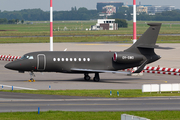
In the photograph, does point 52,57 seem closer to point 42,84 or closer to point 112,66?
point 42,84

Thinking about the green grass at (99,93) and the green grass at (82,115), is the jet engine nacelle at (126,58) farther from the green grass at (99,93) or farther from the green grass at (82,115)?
the green grass at (82,115)

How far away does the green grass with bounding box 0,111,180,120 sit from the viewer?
21828 mm

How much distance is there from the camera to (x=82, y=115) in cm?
2275

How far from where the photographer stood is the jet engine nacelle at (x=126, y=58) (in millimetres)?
39625

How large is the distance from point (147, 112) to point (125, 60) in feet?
54.1

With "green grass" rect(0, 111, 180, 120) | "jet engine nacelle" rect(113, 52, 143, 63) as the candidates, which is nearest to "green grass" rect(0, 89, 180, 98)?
"green grass" rect(0, 111, 180, 120)

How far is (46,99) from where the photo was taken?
94.9 ft

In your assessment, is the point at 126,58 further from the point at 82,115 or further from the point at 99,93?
the point at 82,115

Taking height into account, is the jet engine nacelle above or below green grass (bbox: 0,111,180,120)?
above

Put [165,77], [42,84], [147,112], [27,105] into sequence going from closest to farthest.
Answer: [147,112] → [27,105] → [42,84] → [165,77]

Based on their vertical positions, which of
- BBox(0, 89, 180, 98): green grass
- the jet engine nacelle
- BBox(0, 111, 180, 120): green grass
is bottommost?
BBox(0, 89, 180, 98): green grass

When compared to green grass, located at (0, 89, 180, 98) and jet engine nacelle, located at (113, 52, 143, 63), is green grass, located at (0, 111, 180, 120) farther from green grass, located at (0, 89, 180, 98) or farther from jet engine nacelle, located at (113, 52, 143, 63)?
jet engine nacelle, located at (113, 52, 143, 63)

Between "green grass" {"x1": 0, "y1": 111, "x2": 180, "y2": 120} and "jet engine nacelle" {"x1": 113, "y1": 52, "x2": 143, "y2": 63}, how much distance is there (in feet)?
53.6

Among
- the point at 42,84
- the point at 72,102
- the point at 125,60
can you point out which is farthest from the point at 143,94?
the point at 42,84
